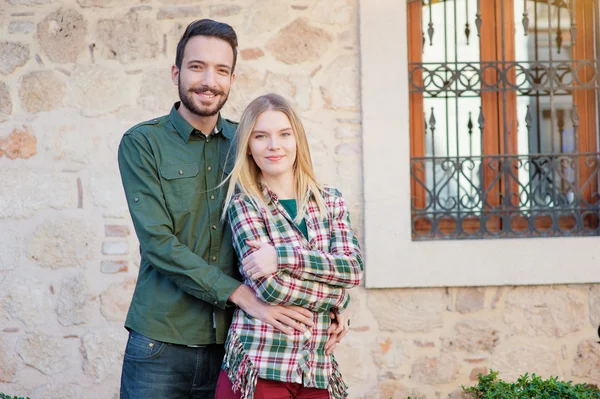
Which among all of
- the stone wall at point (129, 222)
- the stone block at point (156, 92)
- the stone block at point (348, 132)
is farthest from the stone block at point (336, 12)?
the stone block at point (156, 92)

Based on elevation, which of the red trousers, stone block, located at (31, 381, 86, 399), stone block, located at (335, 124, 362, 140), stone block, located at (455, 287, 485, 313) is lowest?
stone block, located at (31, 381, 86, 399)

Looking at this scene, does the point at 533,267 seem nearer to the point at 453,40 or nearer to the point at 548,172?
the point at 548,172

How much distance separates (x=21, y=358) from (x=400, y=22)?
3.04 metres

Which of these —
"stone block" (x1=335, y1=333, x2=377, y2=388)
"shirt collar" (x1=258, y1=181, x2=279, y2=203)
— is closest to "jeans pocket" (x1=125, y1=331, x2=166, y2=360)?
"shirt collar" (x1=258, y1=181, x2=279, y2=203)

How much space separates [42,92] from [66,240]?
2.97ft

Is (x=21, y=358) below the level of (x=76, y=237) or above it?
below

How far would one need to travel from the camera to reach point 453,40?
450 cm

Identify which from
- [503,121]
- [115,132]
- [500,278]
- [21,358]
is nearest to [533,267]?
[500,278]

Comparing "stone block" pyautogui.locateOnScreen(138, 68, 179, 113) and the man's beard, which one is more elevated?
"stone block" pyautogui.locateOnScreen(138, 68, 179, 113)

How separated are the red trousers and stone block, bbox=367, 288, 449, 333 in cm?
201

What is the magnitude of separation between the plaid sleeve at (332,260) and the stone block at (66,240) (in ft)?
7.73

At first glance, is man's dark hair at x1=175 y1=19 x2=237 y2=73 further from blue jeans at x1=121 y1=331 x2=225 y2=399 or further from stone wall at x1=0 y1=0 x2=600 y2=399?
stone wall at x1=0 y1=0 x2=600 y2=399

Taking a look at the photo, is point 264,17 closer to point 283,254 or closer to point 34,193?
point 34,193

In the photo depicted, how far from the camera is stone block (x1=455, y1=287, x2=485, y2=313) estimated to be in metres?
4.32
